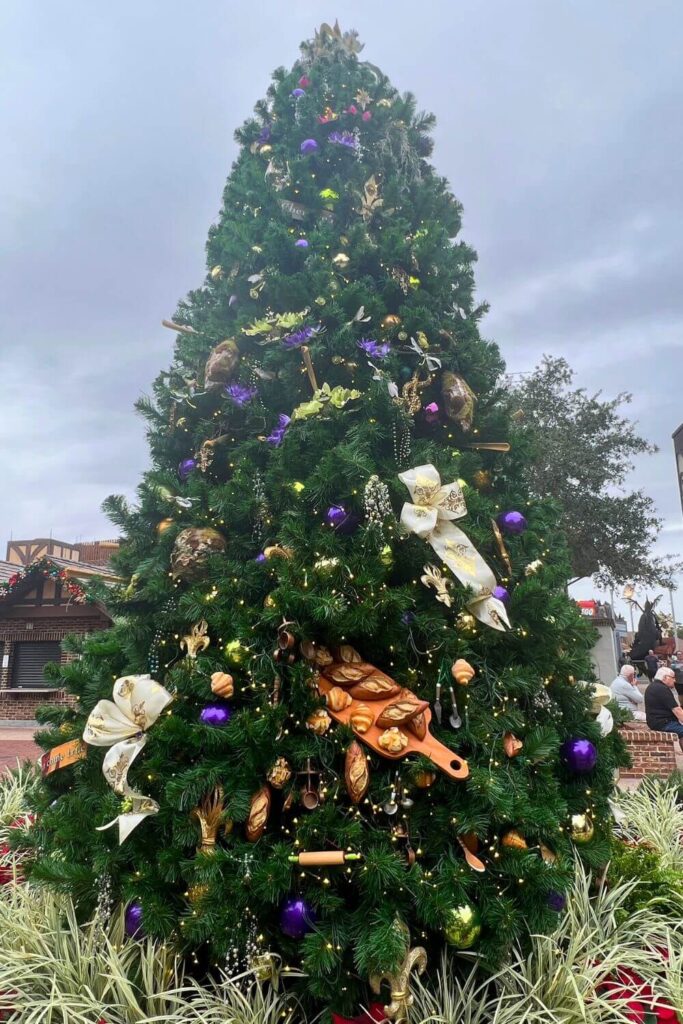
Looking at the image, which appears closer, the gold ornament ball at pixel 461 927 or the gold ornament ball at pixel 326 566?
the gold ornament ball at pixel 461 927

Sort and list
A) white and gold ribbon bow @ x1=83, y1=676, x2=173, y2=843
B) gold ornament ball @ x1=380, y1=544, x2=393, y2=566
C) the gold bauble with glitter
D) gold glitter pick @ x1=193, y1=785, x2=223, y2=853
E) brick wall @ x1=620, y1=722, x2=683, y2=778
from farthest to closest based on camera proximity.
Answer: brick wall @ x1=620, y1=722, x2=683, y2=778 → gold ornament ball @ x1=380, y1=544, x2=393, y2=566 → white and gold ribbon bow @ x1=83, y1=676, x2=173, y2=843 → gold glitter pick @ x1=193, y1=785, x2=223, y2=853 → the gold bauble with glitter

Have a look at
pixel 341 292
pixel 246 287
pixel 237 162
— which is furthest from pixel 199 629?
pixel 237 162

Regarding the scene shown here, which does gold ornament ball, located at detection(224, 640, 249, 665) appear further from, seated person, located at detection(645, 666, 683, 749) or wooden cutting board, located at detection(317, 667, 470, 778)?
seated person, located at detection(645, 666, 683, 749)

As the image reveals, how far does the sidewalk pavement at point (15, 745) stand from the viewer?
Answer: 9.48 m

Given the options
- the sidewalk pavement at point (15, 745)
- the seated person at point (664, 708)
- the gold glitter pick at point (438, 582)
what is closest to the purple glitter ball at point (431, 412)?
the gold glitter pick at point (438, 582)

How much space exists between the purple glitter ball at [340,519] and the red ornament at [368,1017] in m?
1.64

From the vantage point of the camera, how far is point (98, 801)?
8.43 feet

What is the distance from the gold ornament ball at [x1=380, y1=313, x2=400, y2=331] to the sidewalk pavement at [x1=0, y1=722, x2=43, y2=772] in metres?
6.98

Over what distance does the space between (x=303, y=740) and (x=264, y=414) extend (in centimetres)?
169

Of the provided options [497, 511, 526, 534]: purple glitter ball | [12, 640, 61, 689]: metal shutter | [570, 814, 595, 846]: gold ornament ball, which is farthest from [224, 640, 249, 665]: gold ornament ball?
[12, 640, 61, 689]: metal shutter

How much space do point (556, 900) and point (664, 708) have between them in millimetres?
7328

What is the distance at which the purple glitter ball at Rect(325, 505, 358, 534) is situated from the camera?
2617mm

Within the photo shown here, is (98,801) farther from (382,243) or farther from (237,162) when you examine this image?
(237,162)

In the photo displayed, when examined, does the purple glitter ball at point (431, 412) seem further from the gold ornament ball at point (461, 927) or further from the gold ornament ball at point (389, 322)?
the gold ornament ball at point (461, 927)
